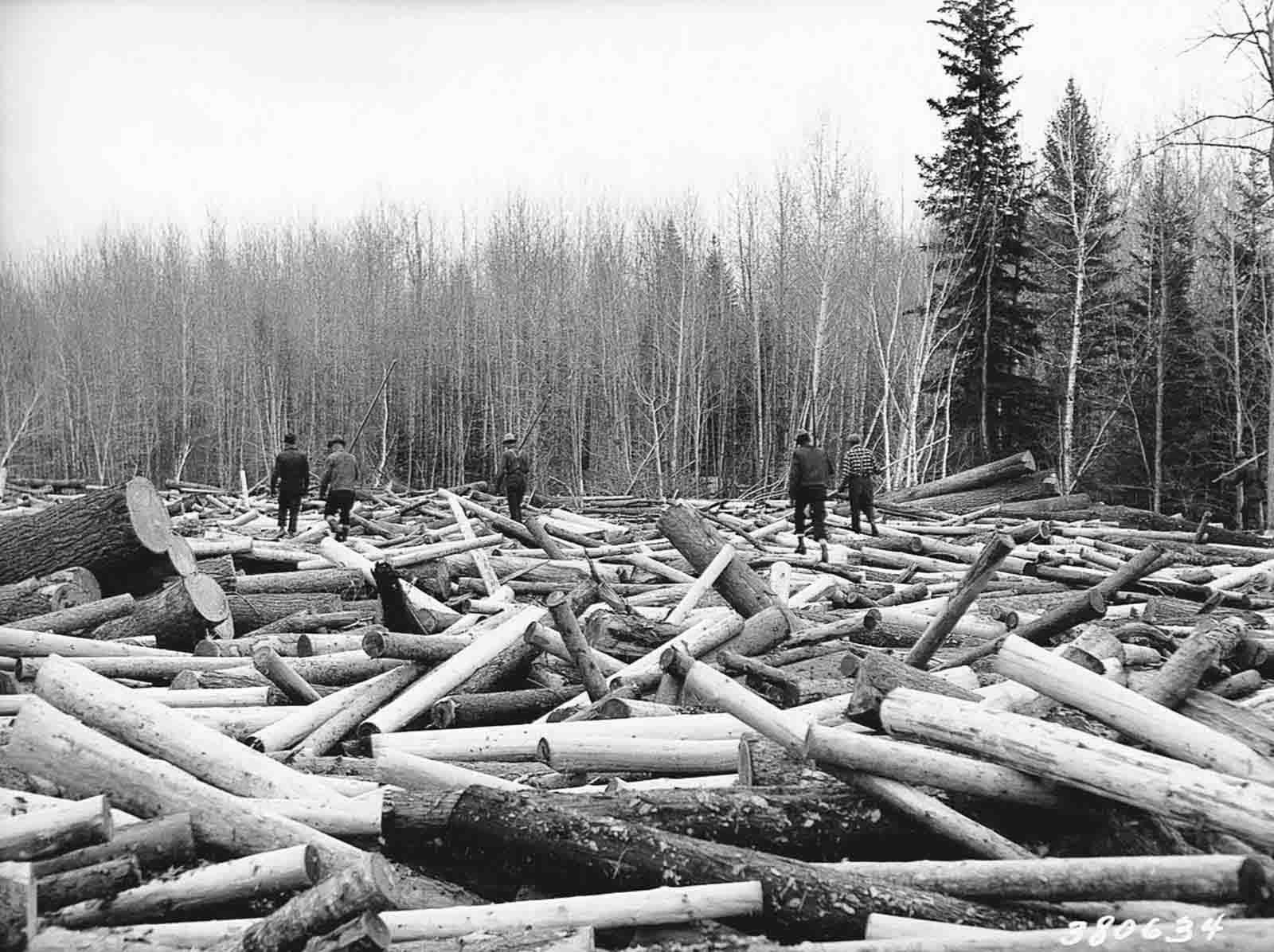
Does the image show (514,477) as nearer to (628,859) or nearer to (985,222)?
(628,859)

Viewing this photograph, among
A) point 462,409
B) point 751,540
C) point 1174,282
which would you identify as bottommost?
point 751,540

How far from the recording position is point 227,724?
567cm

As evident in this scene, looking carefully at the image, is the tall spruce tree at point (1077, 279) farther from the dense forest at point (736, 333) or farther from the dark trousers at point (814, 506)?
the dark trousers at point (814, 506)

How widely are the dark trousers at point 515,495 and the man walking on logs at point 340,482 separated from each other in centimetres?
254

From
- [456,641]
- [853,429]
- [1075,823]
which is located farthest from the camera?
[853,429]

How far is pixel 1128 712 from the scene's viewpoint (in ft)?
12.1

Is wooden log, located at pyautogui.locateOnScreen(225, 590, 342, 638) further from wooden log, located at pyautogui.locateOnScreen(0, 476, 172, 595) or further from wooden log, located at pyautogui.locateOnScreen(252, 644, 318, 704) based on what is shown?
wooden log, located at pyautogui.locateOnScreen(252, 644, 318, 704)

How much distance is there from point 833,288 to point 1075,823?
32738 millimetres

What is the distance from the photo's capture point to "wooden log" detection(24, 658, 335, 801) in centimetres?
404

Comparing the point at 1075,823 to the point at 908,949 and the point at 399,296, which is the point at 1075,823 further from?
the point at 399,296

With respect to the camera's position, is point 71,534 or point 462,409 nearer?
point 71,534

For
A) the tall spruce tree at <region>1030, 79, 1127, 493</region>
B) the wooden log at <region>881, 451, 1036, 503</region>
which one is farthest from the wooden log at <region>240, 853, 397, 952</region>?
the tall spruce tree at <region>1030, 79, 1127, 493</region>

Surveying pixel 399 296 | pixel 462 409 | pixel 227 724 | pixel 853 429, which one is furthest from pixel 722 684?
pixel 399 296

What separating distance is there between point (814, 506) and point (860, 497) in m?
1.07
